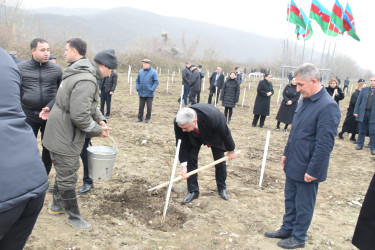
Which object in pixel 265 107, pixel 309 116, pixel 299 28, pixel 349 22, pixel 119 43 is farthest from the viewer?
pixel 119 43

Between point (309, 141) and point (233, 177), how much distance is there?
8.42ft

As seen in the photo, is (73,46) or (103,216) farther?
(103,216)

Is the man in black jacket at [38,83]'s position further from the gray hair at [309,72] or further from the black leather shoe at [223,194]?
the gray hair at [309,72]

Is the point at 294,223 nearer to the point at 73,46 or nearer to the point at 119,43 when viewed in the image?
the point at 73,46

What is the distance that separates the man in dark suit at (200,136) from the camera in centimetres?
323

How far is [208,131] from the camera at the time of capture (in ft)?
12.1

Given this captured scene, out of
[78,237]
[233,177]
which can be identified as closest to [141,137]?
[233,177]

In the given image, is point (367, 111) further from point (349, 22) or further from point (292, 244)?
point (349, 22)

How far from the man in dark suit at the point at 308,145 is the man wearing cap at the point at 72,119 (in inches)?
83.7

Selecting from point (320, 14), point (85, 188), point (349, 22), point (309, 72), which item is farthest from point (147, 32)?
point (309, 72)

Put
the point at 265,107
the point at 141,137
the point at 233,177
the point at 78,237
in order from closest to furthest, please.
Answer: the point at 78,237, the point at 233,177, the point at 141,137, the point at 265,107

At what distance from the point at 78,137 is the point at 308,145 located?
2.41 m

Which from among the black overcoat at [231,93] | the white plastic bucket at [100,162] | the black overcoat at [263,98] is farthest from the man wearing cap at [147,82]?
the white plastic bucket at [100,162]

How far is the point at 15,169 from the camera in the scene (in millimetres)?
1492
